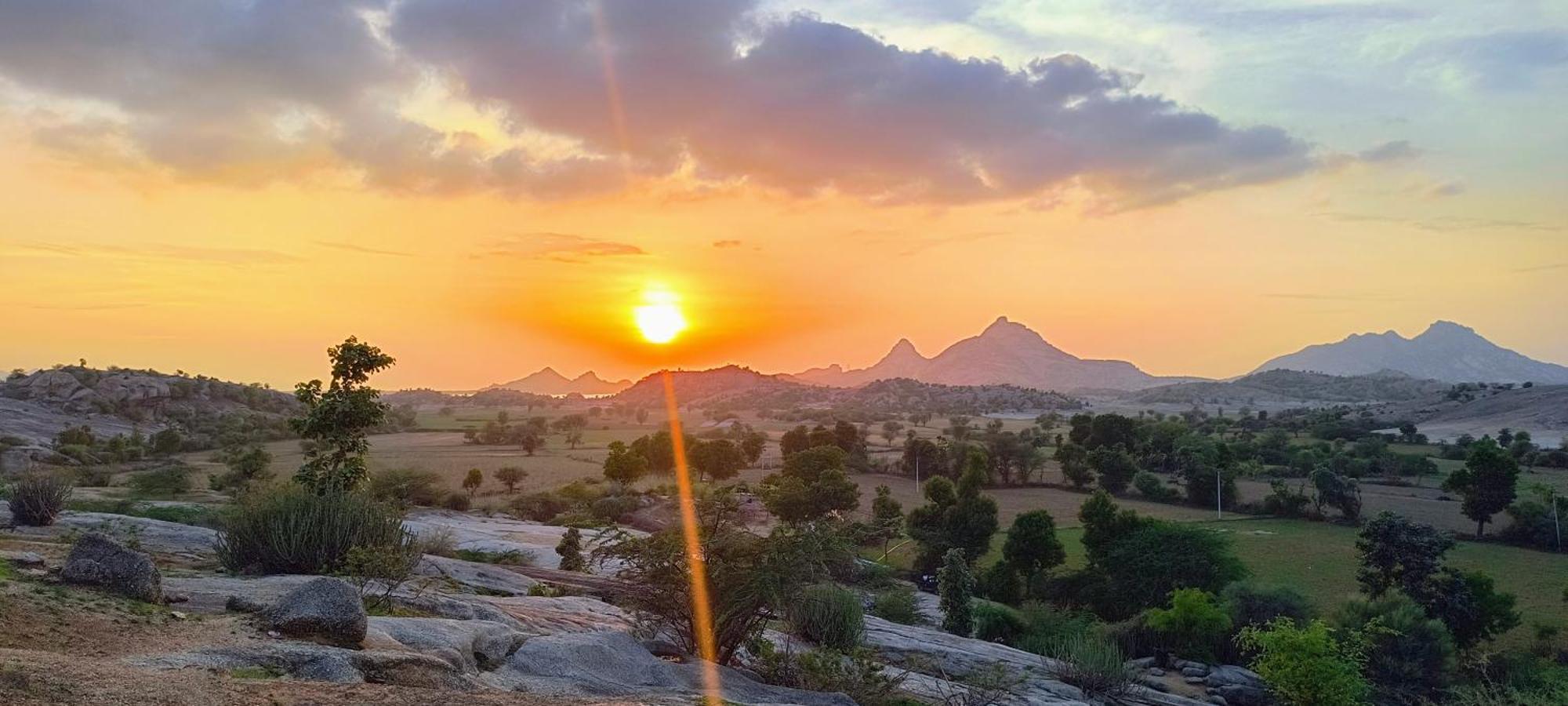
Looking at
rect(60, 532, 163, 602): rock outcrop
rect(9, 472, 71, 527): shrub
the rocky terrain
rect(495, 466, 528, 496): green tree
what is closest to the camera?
the rocky terrain

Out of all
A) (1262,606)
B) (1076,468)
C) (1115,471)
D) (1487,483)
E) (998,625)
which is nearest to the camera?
(998,625)

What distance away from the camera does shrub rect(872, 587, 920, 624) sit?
3012cm

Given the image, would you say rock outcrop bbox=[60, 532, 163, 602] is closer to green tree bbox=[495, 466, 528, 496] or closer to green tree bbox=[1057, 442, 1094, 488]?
green tree bbox=[495, 466, 528, 496]

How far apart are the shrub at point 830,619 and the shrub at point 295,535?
26.0ft

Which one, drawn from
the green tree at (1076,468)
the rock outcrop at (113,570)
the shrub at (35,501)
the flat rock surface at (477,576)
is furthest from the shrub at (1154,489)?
the rock outcrop at (113,570)

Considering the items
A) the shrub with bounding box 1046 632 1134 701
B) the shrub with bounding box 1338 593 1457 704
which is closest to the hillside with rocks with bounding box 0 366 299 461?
the shrub with bounding box 1046 632 1134 701

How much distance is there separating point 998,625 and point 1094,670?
32.2ft

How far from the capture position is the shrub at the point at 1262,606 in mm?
33125

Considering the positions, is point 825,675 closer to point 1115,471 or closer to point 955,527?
point 955,527

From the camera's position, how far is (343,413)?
845 inches

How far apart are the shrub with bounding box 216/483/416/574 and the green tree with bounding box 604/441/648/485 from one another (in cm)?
4756

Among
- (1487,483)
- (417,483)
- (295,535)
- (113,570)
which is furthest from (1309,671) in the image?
(1487,483)

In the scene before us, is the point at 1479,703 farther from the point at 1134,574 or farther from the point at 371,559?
the point at 371,559

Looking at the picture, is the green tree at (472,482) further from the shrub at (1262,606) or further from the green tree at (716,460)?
the shrub at (1262,606)
